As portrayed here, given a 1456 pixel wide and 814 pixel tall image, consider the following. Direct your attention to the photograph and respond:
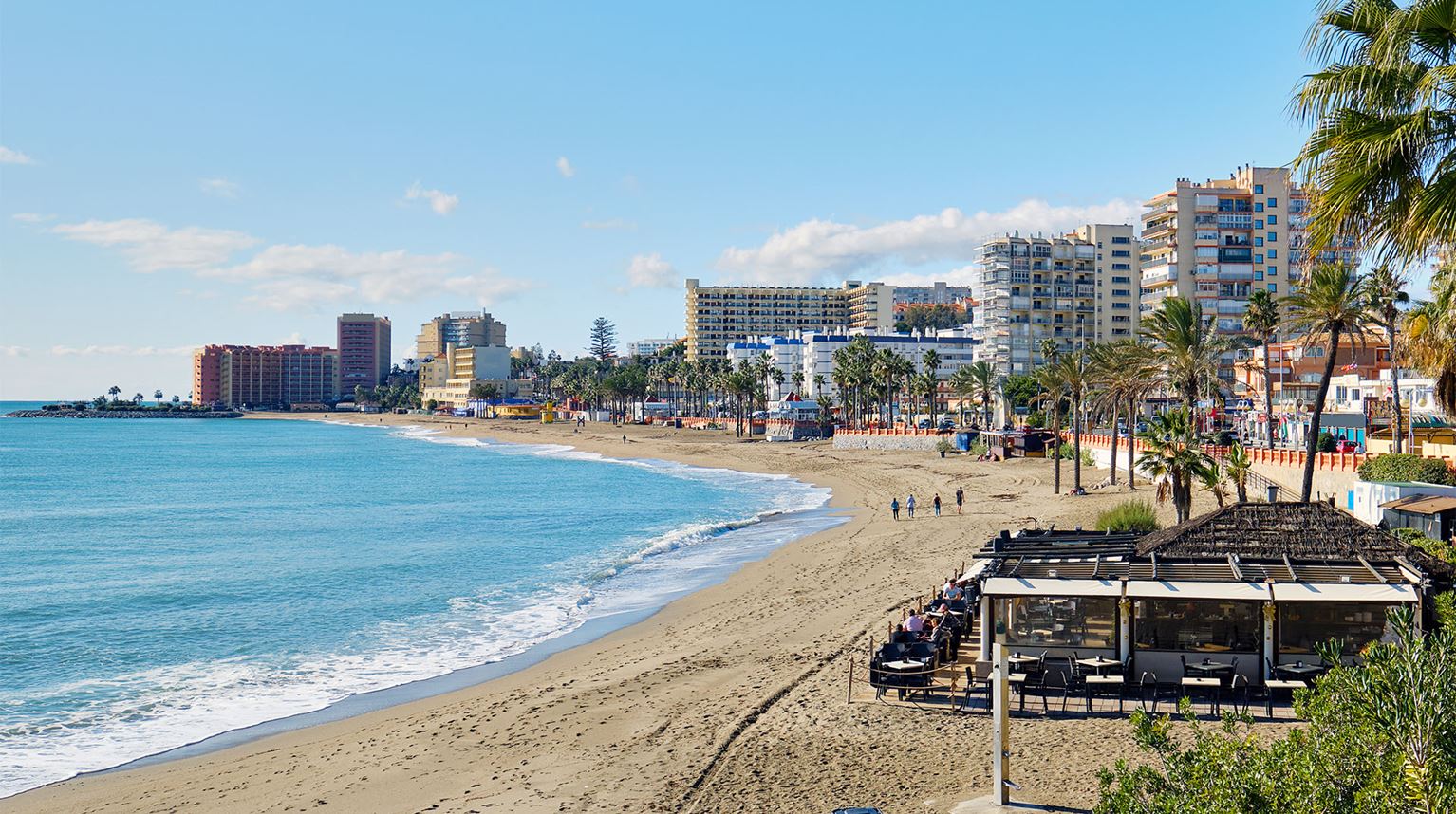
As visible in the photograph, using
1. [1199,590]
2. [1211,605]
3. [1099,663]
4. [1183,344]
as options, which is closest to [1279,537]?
[1211,605]

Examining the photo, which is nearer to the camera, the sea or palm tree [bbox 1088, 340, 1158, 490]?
the sea

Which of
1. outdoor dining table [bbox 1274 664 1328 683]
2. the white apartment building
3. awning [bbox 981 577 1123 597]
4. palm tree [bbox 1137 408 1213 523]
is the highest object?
the white apartment building

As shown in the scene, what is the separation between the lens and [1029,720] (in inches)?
632

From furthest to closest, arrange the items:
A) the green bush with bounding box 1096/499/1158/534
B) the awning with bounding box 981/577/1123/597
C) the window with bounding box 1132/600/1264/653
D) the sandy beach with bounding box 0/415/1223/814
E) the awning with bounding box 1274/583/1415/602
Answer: the green bush with bounding box 1096/499/1158/534 < the window with bounding box 1132/600/1264/653 < the awning with bounding box 981/577/1123/597 < the awning with bounding box 1274/583/1415/602 < the sandy beach with bounding box 0/415/1223/814

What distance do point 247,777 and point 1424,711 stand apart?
1549 centimetres

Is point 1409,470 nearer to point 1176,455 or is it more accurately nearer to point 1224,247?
point 1176,455

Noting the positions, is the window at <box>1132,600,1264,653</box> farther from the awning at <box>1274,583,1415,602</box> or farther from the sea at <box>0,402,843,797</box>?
the sea at <box>0,402,843,797</box>

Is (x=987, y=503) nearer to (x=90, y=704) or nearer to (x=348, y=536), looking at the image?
(x=348, y=536)

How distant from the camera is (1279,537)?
1906cm

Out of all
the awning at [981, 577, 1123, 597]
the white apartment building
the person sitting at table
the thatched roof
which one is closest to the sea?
the person sitting at table

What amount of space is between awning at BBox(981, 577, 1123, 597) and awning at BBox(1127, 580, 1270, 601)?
0.93 feet

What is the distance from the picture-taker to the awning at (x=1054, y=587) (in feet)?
54.7

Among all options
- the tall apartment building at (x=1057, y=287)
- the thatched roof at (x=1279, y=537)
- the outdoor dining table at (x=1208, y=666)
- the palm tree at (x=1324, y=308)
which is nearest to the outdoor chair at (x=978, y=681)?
the outdoor dining table at (x=1208, y=666)

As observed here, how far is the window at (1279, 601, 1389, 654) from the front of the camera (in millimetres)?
16562
